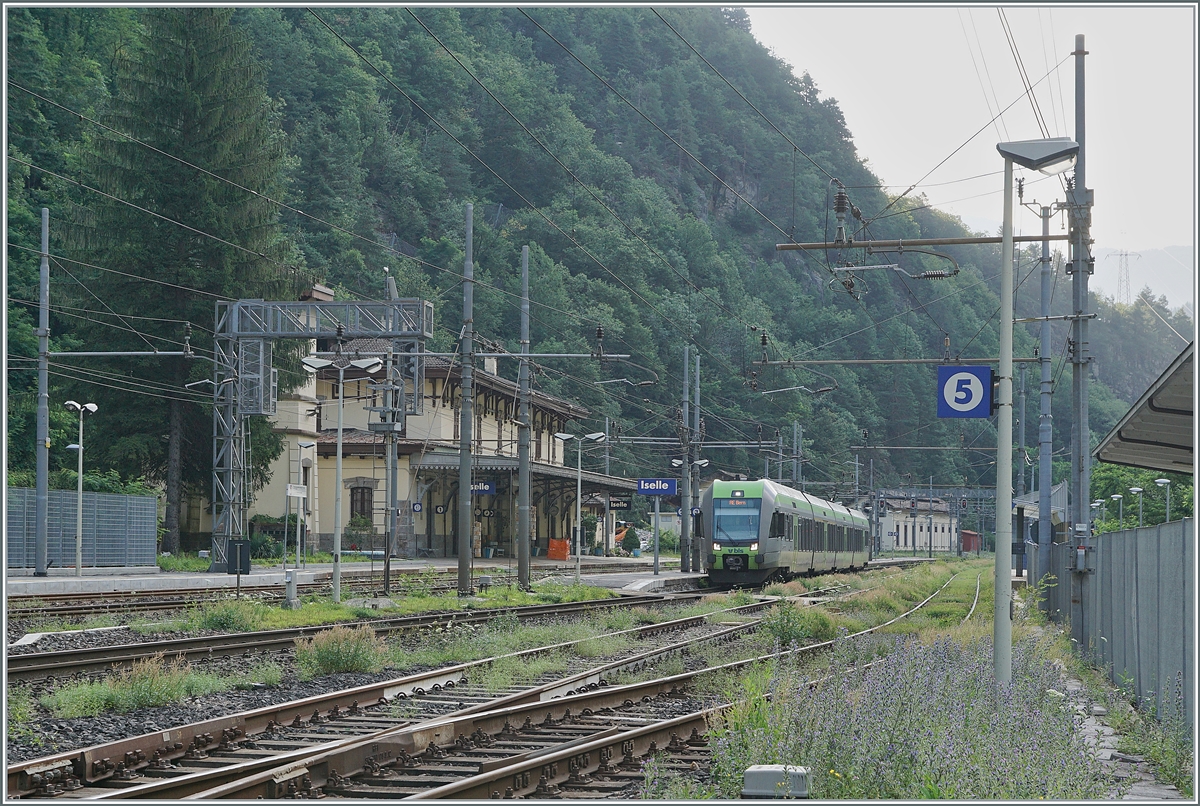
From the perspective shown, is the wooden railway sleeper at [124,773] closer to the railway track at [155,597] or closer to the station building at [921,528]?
the railway track at [155,597]

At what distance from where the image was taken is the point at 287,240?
179ft

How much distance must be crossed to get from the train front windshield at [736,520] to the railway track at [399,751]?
953 inches

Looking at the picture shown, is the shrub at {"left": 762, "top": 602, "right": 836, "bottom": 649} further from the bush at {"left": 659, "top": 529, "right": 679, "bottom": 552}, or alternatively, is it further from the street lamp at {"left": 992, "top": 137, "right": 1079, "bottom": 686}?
the bush at {"left": 659, "top": 529, "right": 679, "bottom": 552}

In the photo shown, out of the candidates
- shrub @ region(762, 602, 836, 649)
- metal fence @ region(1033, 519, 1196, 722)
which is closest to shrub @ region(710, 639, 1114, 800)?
metal fence @ region(1033, 519, 1196, 722)

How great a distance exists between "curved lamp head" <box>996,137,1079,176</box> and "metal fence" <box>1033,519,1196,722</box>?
353cm

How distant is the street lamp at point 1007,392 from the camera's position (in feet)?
38.6

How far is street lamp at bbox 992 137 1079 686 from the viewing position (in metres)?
11.8

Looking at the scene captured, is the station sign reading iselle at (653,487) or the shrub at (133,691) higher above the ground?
the station sign reading iselle at (653,487)

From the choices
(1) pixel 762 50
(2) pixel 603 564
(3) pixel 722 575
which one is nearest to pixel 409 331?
(3) pixel 722 575

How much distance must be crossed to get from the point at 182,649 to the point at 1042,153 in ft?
41.0

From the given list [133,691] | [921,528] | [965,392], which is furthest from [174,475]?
[921,528]

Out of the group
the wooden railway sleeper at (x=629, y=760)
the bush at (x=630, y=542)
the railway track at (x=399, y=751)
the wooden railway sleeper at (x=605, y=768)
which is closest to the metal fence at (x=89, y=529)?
the railway track at (x=399, y=751)

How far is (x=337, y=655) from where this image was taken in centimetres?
1586

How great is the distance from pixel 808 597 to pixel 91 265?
2912 centimetres
